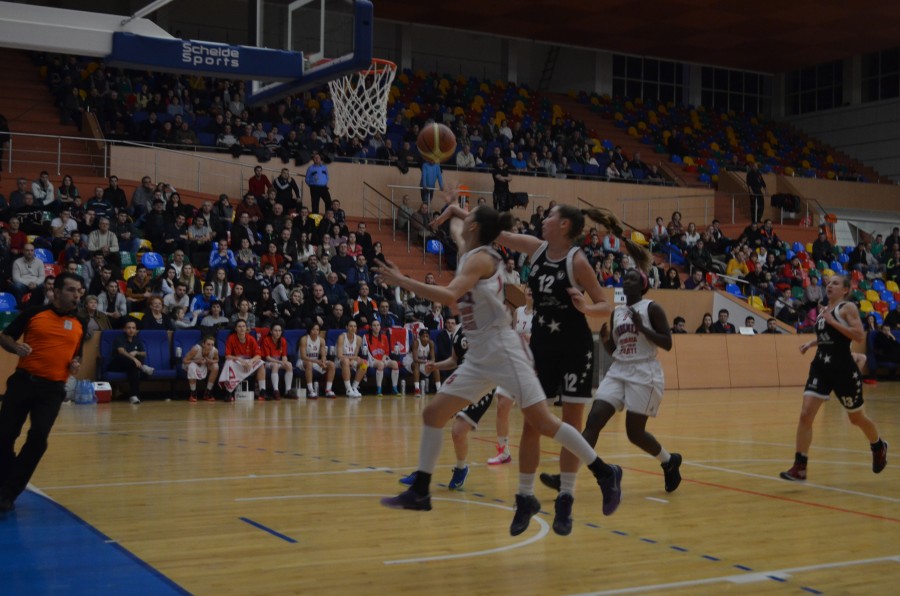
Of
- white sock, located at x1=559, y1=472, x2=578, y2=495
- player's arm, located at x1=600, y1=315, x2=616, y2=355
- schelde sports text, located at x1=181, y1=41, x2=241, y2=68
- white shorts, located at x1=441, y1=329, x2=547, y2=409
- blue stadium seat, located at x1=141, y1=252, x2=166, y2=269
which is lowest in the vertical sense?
white sock, located at x1=559, y1=472, x2=578, y2=495

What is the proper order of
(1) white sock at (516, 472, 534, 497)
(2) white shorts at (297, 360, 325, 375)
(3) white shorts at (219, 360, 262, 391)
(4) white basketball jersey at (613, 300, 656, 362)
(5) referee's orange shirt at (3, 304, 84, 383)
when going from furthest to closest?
(2) white shorts at (297, 360, 325, 375) < (3) white shorts at (219, 360, 262, 391) < (4) white basketball jersey at (613, 300, 656, 362) < (5) referee's orange shirt at (3, 304, 84, 383) < (1) white sock at (516, 472, 534, 497)

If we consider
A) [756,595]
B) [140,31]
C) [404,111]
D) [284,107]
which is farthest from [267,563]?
[404,111]

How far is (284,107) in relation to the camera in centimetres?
2602

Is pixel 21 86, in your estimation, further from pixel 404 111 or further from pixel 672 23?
pixel 672 23

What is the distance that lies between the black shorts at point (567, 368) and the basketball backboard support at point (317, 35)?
15.2 feet

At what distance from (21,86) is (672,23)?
19.8 meters

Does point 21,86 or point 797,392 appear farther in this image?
point 21,86

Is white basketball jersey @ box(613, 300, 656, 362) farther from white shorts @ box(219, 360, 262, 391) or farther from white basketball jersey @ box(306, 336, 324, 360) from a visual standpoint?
white basketball jersey @ box(306, 336, 324, 360)

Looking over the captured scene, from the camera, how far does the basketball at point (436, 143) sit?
28.9 feet

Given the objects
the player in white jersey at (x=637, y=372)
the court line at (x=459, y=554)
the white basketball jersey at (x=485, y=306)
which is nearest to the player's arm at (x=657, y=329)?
the player in white jersey at (x=637, y=372)

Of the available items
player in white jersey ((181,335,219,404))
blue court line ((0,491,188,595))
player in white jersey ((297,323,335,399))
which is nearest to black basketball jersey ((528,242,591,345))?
blue court line ((0,491,188,595))

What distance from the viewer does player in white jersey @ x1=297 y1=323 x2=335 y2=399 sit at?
17.7 metres

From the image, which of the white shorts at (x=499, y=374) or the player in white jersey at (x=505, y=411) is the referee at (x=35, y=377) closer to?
the white shorts at (x=499, y=374)

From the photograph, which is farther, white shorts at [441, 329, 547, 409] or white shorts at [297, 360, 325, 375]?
white shorts at [297, 360, 325, 375]
